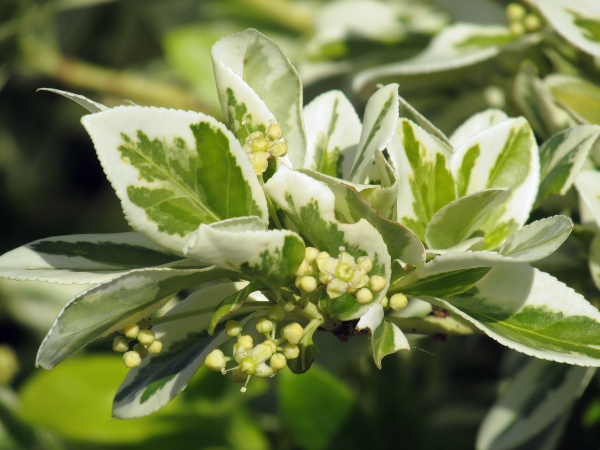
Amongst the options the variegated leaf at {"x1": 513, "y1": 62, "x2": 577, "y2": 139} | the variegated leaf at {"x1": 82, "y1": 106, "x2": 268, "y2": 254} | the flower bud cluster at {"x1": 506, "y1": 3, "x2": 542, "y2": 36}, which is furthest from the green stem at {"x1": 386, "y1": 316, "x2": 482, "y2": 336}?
the flower bud cluster at {"x1": 506, "y1": 3, "x2": 542, "y2": 36}

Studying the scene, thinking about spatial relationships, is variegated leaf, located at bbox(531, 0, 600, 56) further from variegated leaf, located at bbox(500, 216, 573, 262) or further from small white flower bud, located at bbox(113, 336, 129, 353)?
small white flower bud, located at bbox(113, 336, 129, 353)

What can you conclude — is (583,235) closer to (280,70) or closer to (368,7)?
(280,70)

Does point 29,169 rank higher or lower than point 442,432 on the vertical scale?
lower

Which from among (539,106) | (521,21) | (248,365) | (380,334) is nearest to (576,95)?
(539,106)

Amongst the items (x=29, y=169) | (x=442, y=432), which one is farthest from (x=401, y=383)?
(x=29, y=169)

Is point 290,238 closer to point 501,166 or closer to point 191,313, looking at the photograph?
point 191,313
